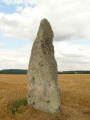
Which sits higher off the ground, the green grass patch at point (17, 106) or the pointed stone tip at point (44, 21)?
the pointed stone tip at point (44, 21)

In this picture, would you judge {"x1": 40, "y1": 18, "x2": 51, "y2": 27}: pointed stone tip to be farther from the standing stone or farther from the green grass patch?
the green grass patch

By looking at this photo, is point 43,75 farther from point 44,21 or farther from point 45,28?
point 44,21

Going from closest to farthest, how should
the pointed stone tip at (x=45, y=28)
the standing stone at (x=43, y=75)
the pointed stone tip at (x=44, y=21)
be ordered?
the standing stone at (x=43, y=75)
the pointed stone tip at (x=45, y=28)
the pointed stone tip at (x=44, y=21)

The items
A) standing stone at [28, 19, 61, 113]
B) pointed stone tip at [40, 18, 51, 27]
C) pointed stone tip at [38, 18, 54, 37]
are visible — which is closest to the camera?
standing stone at [28, 19, 61, 113]

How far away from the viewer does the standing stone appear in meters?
11.1

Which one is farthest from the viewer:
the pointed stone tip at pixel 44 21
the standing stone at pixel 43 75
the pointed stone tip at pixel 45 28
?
the pointed stone tip at pixel 44 21

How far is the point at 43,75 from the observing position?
11312mm

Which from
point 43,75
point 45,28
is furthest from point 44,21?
point 43,75

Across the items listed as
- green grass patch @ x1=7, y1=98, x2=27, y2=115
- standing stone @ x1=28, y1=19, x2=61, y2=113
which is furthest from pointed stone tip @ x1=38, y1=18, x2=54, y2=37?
green grass patch @ x1=7, y1=98, x2=27, y2=115

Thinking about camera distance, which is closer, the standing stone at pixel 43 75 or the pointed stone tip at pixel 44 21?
the standing stone at pixel 43 75

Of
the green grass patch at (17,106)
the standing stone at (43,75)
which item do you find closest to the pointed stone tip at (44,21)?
the standing stone at (43,75)

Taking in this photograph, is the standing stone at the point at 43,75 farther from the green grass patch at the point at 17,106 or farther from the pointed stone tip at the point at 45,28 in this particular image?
the green grass patch at the point at 17,106

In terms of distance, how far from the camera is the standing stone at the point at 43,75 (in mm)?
11102

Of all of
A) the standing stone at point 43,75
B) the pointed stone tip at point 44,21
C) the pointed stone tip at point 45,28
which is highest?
the pointed stone tip at point 44,21
